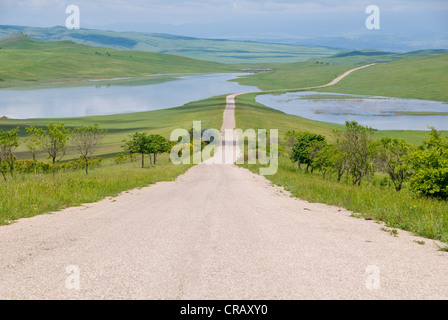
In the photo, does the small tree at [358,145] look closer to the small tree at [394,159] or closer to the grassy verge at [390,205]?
the small tree at [394,159]

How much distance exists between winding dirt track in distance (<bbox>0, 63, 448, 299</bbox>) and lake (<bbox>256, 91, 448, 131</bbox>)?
100 m

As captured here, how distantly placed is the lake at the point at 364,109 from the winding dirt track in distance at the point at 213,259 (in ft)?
328

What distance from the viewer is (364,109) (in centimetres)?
14388

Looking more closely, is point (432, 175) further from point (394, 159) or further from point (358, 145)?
point (358, 145)

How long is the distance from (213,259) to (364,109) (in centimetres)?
14730

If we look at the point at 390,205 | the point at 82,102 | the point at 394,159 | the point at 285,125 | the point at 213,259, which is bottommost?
the point at 394,159

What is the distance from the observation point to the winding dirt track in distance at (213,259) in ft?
20.9

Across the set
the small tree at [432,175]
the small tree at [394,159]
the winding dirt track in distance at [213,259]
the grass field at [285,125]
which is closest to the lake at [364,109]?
the grass field at [285,125]

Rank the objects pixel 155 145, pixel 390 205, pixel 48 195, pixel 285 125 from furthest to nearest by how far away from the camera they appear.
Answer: pixel 285 125, pixel 155 145, pixel 48 195, pixel 390 205

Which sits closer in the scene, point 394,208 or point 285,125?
point 394,208

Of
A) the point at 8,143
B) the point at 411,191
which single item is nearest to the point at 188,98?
the point at 8,143

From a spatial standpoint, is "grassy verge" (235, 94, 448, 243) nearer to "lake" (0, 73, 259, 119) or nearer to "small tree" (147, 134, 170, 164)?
"small tree" (147, 134, 170, 164)

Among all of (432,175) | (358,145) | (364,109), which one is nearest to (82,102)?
(364,109)

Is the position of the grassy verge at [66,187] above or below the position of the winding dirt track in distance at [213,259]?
below
